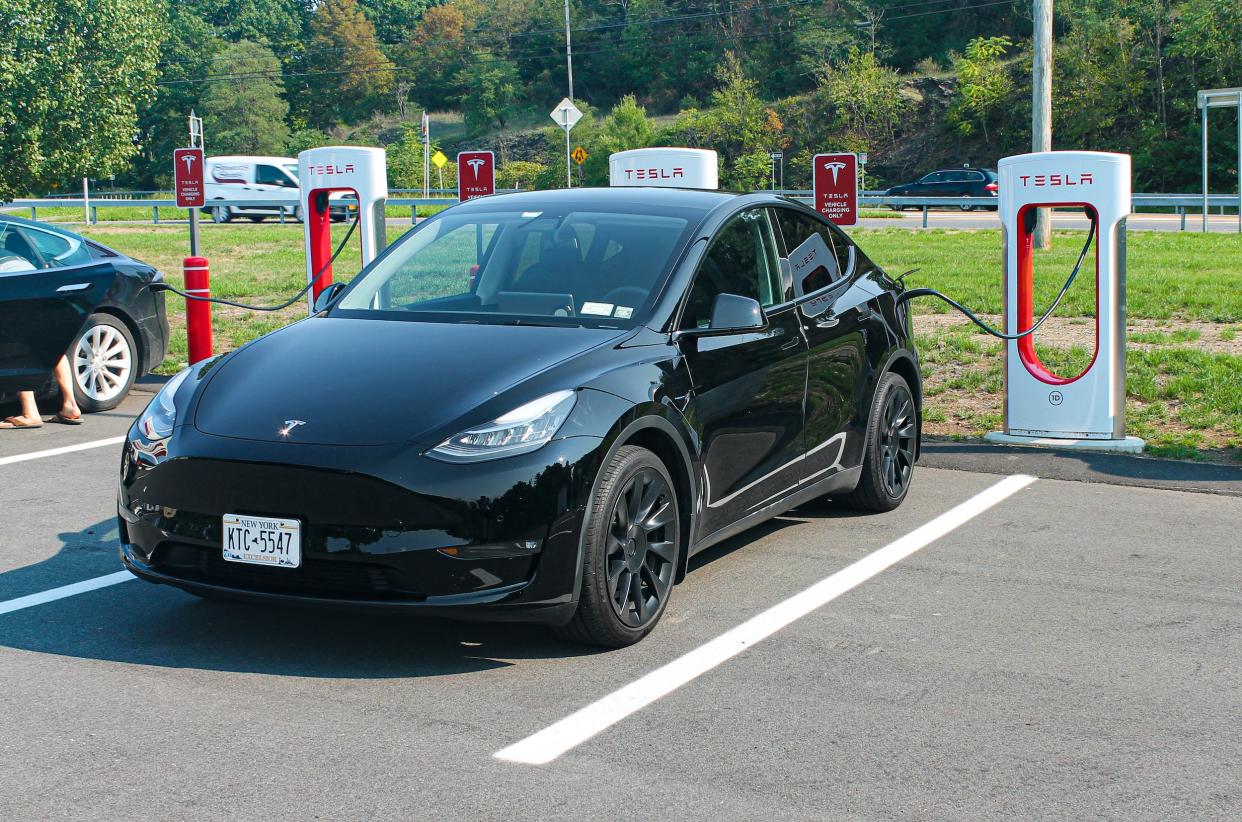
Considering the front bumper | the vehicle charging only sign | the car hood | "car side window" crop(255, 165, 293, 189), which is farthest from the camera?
"car side window" crop(255, 165, 293, 189)

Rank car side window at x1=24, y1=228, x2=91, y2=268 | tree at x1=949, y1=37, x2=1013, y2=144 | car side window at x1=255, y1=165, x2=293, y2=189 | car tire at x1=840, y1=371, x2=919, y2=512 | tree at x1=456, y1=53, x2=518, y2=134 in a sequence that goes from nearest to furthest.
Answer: car tire at x1=840, y1=371, x2=919, y2=512 → car side window at x1=24, y1=228, x2=91, y2=268 → car side window at x1=255, y1=165, x2=293, y2=189 → tree at x1=949, y1=37, x2=1013, y2=144 → tree at x1=456, y1=53, x2=518, y2=134

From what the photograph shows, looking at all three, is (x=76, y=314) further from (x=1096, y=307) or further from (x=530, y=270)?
(x=1096, y=307)

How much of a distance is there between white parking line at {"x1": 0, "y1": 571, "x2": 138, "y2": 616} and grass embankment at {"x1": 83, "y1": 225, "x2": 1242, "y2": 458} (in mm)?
5595

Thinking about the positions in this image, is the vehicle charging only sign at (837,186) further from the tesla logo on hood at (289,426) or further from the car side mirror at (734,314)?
the tesla logo on hood at (289,426)

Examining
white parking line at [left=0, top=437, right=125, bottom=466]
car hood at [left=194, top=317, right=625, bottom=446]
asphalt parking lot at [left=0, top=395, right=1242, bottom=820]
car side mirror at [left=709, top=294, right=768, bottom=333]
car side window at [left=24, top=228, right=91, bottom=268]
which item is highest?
car side window at [left=24, top=228, right=91, bottom=268]

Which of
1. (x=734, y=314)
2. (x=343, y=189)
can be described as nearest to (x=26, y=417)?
(x=343, y=189)

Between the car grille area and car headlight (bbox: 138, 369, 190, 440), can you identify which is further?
car headlight (bbox: 138, 369, 190, 440)

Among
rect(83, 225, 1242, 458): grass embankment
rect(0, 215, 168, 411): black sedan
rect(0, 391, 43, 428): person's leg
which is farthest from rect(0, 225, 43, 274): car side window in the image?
rect(83, 225, 1242, 458): grass embankment

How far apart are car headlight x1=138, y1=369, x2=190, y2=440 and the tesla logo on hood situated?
0.50m

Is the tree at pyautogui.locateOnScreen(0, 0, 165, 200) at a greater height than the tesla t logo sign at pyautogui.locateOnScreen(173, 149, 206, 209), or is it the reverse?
the tree at pyautogui.locateOnScreen(0, 0, 165, 200)

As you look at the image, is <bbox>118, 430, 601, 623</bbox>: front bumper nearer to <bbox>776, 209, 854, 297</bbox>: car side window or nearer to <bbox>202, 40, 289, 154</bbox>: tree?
<bbox>776, 209, 854, 297</bbox>: car side window

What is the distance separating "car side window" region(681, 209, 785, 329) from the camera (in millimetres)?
5671

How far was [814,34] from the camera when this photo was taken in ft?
265

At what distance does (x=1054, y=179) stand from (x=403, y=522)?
563 cm
